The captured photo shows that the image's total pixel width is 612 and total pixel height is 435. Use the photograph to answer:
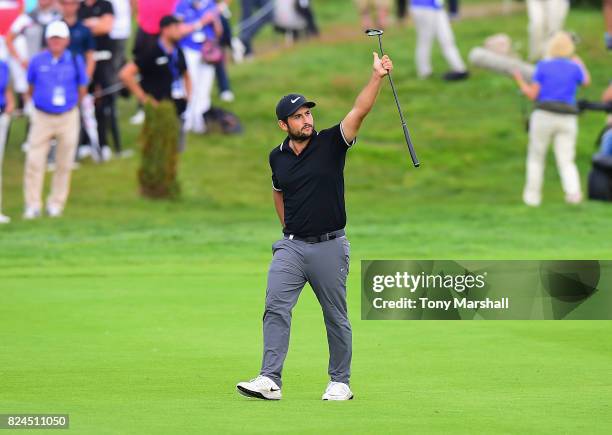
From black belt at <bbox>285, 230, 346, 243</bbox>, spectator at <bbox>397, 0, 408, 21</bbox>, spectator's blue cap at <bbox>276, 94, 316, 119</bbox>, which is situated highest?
spectator's blue cap at <bbox>276, 94, 316, 119</bbox>

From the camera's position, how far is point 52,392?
9953mm

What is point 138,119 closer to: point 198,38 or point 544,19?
point 198,38

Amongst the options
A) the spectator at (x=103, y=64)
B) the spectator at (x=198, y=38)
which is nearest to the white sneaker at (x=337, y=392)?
the spectator at (x=103, y=64)

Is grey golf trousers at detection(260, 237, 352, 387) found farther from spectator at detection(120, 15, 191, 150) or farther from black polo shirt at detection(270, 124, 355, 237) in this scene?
spectator at detection(120, 15, 191, 150)

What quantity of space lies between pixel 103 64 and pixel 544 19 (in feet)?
27.0

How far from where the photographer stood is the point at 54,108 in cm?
2033

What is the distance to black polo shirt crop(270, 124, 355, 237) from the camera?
980cm

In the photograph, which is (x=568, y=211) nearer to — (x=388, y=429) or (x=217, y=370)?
(x=217, y=370)

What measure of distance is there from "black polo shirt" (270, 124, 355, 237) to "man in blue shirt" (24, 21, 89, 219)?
10593 mm

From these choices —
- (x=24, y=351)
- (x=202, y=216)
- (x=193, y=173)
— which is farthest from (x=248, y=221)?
(x=24, y=351)

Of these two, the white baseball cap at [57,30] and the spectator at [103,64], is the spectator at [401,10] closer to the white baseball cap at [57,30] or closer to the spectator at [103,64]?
the spectator at [103,64]

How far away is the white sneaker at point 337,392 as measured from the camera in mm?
9719

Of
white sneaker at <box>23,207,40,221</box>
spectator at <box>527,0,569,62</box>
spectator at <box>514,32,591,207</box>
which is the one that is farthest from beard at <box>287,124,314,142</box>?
spectator at <box>527,0,569,62</box>

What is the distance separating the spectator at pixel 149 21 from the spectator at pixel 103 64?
1.88ft
